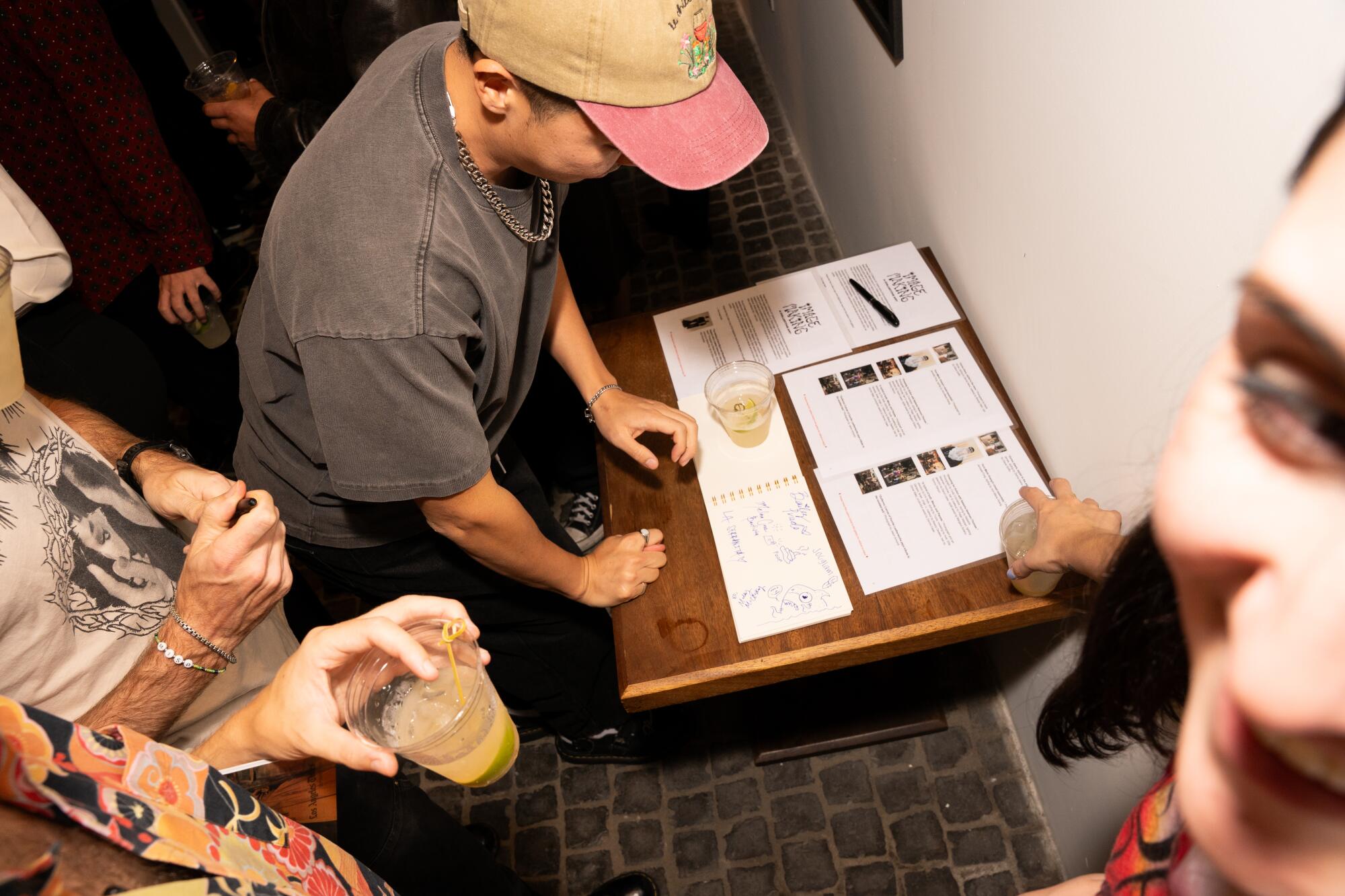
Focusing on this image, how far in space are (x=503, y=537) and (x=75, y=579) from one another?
726 mm

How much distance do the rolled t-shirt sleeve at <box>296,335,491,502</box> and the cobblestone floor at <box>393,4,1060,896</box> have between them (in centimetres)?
119

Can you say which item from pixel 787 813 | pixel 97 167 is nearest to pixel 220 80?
pixel 97 167

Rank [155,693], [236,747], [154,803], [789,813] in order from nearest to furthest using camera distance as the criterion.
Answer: [154,803]
[236,747]
[155,693]
[789,813]

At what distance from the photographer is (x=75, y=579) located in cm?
134

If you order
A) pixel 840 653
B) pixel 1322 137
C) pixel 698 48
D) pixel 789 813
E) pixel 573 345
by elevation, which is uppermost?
pixel 1322 137

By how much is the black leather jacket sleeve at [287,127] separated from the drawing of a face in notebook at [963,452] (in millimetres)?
2119

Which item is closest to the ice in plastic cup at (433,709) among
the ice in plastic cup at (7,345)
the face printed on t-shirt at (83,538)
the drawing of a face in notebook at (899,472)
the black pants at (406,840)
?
the black pants at (406,840)

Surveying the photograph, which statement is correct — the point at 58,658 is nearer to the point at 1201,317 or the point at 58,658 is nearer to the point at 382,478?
the point at 382,478

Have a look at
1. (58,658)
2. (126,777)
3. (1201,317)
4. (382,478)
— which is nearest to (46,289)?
(58,658)

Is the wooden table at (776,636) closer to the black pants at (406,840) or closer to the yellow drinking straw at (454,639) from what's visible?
the yellow drinking straw at (454,639)

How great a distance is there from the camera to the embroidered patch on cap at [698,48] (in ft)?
4.56

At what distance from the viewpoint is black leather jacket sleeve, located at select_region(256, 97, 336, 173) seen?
8.17ft

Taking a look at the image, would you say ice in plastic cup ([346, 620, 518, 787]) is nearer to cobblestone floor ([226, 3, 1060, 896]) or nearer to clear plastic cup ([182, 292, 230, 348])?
cobblestone floor ([226, 3, 1060, 896])

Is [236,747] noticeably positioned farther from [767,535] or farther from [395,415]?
[767,535]
